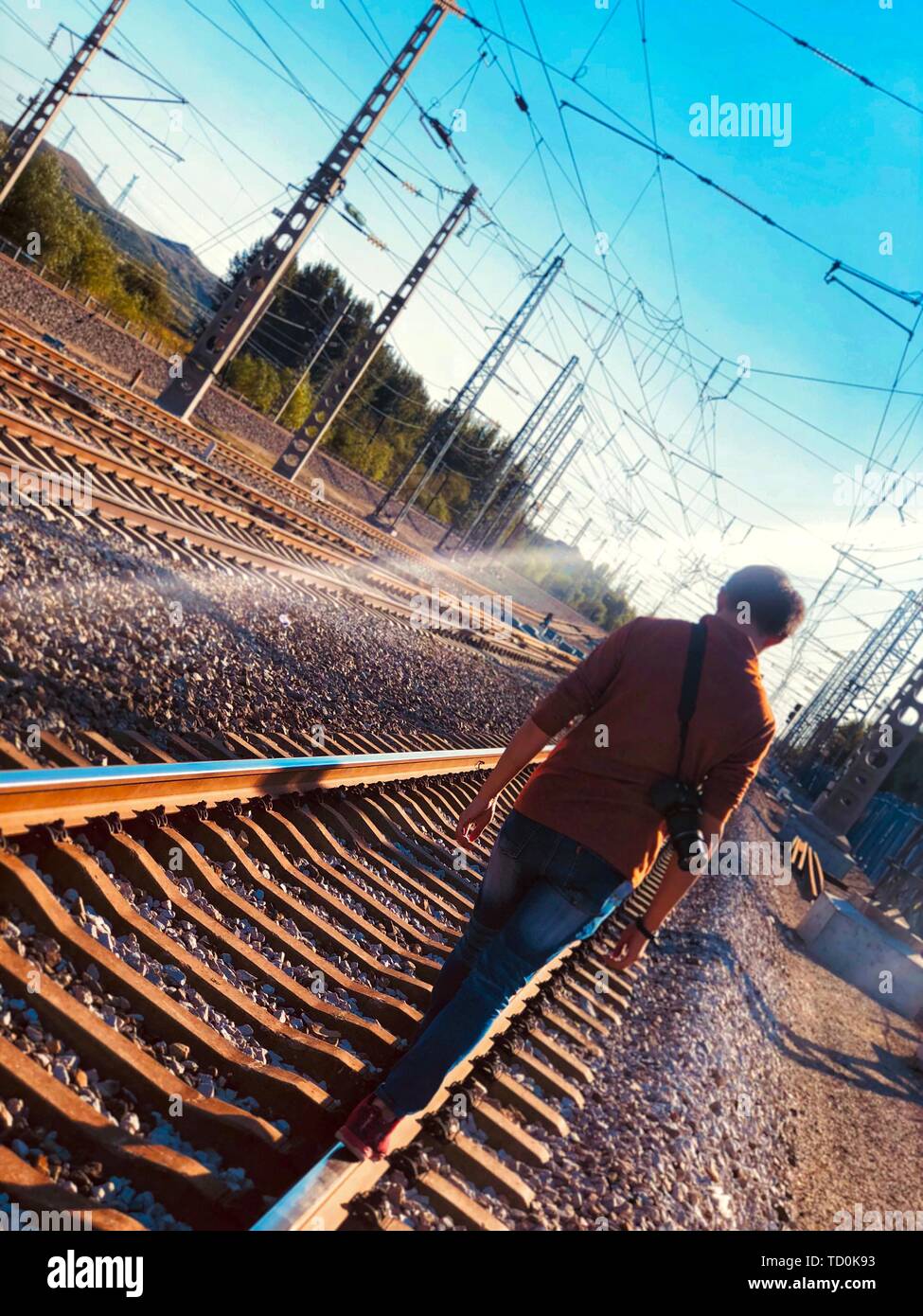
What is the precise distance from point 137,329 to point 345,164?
2718cm

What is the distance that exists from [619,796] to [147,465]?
11002mm

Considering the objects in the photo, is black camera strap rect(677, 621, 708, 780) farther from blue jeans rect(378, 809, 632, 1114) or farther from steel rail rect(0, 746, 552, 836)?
steel rail rect(0, 746, 552, 836)

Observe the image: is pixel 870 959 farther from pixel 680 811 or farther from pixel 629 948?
pixel 680 811

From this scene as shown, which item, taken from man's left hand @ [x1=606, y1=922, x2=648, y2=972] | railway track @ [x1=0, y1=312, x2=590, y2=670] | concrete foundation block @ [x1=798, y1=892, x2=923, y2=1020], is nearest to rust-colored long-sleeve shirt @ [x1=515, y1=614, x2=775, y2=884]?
man's left hand @ [x1=606, y1=922, x2=648, y2=972]

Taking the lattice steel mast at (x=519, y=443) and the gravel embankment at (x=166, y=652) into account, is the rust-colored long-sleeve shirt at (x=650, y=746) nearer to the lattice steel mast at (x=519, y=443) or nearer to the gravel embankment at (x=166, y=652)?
the gravel embankment at (x=166, y=652)

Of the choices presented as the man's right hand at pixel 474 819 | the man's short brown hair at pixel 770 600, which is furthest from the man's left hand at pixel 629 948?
the man's short brown hair at pixel 770 600

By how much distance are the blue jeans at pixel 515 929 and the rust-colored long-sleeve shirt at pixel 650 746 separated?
0.06 m

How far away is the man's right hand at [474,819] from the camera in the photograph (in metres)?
3.00

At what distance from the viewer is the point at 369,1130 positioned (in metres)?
2.53

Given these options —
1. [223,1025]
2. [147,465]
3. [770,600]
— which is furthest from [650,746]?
[147,465]

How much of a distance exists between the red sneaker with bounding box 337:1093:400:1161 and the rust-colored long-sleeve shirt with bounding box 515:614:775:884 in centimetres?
98

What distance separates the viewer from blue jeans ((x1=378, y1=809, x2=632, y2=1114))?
256 centimetres

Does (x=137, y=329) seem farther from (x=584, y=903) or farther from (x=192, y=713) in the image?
(x=584, y=903)
